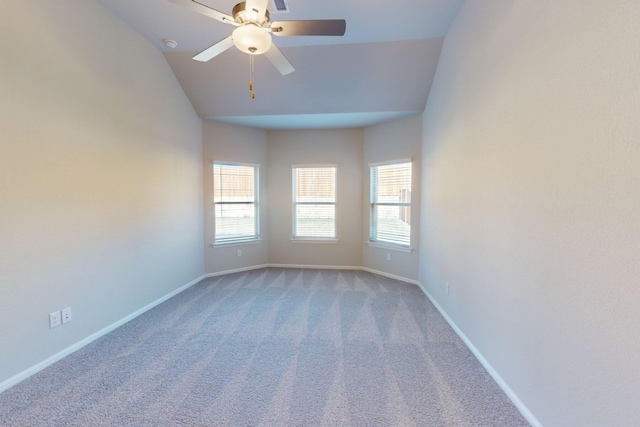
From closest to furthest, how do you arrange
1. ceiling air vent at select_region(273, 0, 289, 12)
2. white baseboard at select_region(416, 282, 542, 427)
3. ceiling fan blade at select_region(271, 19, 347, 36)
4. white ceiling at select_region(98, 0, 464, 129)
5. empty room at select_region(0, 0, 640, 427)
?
empty room at select_region(0, 0, 640, 427) → white baseboard at select_region(416, 282, 542, 427) → ceiling fan blade at select_region(271, 19, 347, 36) → ceiling air vent at select_region(273, 0, 289, 12) → white ceiling at select_region(98, 0, 464, 129)

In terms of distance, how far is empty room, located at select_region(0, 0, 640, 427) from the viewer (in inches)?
48.7

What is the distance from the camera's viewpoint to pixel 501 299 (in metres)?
1.87

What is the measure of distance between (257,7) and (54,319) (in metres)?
2.88

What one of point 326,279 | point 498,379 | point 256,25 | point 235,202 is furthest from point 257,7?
point 326,279

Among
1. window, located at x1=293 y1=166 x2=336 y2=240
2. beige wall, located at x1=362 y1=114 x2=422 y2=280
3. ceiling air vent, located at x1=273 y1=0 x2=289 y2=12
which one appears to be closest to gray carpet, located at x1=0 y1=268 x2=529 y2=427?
beige wall, located at x1=362 y1=114 x2=422 y2=280

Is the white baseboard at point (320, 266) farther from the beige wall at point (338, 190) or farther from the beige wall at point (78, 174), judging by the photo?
the beige wall at point (78, 174)

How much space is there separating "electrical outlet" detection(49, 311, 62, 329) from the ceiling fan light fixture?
2.62m

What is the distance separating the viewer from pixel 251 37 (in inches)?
68.7

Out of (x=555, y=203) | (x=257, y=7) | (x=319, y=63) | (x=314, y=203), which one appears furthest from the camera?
(x=314, y=203)

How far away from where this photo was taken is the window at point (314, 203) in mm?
5008

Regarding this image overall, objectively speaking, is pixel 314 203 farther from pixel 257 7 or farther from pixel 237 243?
pixel 257 7

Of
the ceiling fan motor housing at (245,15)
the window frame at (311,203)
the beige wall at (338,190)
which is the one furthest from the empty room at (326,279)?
the window frame at (311,203)

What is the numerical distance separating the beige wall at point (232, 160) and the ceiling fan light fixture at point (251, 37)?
2801mm

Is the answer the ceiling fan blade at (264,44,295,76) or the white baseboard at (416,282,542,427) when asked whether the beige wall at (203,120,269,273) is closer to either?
the ceiling fan blade at (264,44,295,76)
